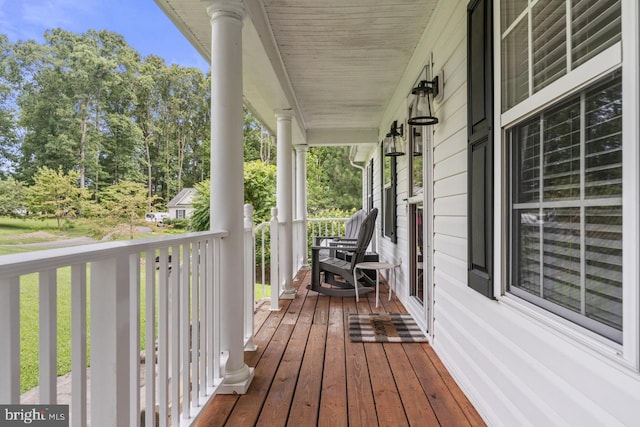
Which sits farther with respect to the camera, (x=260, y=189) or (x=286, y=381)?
(x=260, y=189)

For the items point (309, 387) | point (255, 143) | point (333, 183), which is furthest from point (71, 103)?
point (255, 143)

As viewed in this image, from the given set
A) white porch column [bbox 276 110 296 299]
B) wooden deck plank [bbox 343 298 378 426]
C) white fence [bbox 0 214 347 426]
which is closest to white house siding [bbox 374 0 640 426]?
wooden deck plank [bbox 343 298 378 426]

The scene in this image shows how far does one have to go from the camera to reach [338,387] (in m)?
2.30

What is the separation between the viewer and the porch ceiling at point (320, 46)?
272 centimetres

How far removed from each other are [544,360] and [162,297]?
5.11 feet

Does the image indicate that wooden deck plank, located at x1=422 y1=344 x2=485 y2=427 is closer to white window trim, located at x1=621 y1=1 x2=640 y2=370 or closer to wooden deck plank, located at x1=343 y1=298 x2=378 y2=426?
wooden deck plank, located at x1=343 y1=298 x2=378 y2=426

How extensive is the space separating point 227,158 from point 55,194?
11.9 feet

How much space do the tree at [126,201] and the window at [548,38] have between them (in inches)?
252

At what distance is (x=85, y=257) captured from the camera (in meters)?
1.04

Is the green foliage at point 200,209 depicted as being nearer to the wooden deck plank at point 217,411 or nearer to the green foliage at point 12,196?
the green foliage at point 12,196

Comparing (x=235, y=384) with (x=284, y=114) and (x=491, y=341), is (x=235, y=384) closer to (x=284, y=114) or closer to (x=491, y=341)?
(x=491, y=341)

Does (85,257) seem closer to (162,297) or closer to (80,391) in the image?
(80,391)

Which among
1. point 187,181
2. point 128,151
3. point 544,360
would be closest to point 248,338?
point 544,360

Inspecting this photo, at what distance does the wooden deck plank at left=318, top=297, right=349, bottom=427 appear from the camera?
6.44ft
